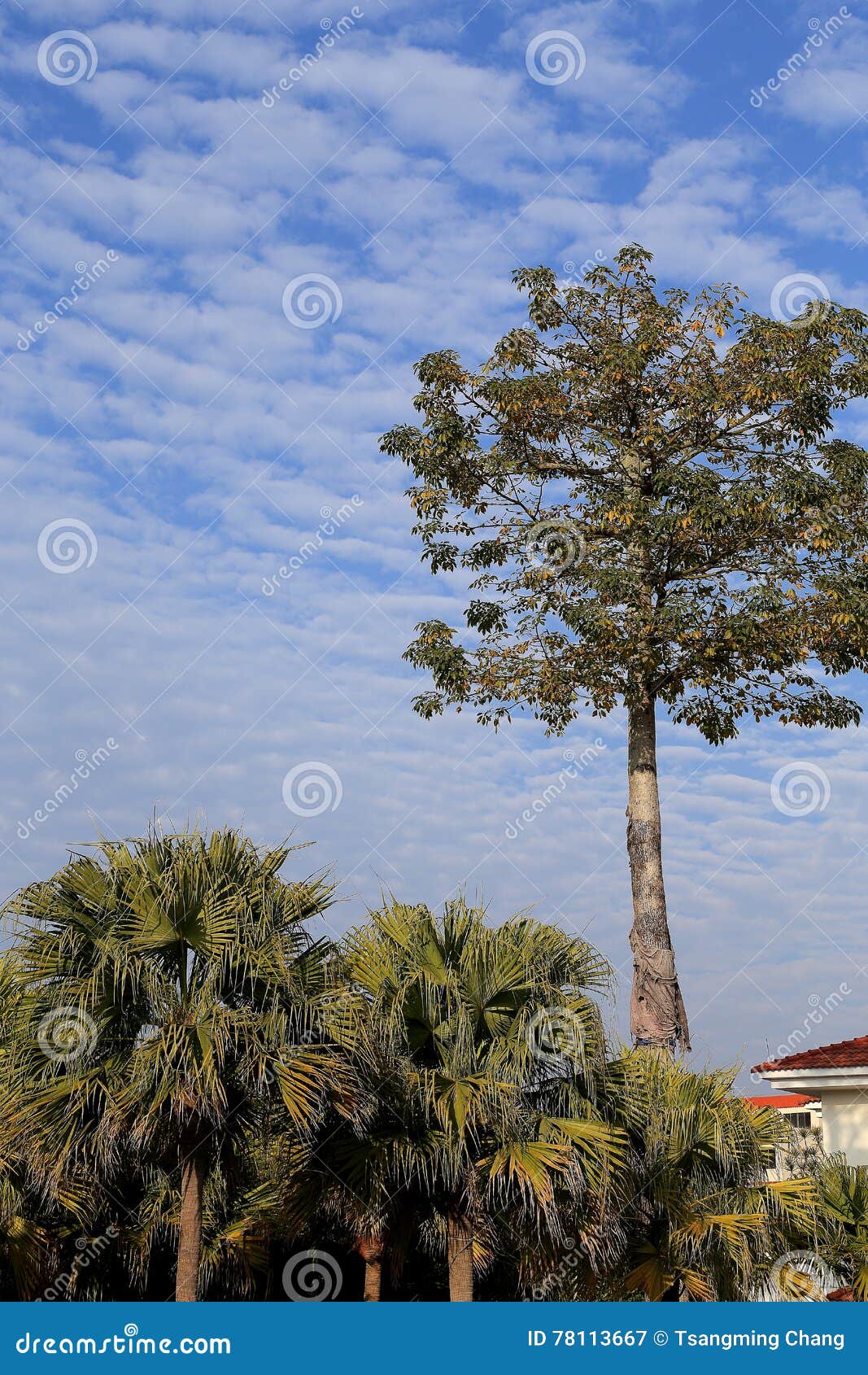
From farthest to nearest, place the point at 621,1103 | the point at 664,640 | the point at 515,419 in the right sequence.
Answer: the point at 515,419
the point at 664,640
the point at 621,1103

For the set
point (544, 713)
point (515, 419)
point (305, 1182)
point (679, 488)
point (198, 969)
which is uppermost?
point (515, 419)

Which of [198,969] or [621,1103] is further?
[621,1103]

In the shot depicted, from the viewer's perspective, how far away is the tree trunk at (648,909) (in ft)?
60.2

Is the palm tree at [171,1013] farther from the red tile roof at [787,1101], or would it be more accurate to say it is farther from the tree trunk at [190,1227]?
the red tile roof at [787,1101]

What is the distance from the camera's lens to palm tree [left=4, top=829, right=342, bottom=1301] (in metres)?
10.2

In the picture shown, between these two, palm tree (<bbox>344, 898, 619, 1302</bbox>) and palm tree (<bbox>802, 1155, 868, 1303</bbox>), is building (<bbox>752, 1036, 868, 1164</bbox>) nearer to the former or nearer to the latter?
palm tree (<bbox>802, 1155, 868, 1303</bbox>)

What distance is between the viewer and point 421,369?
71.4 ft

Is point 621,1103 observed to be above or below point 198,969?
below

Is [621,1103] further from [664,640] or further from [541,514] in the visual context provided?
[541,514]

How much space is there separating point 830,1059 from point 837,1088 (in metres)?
0.46

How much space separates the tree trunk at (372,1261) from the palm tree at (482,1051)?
72 centimetres
